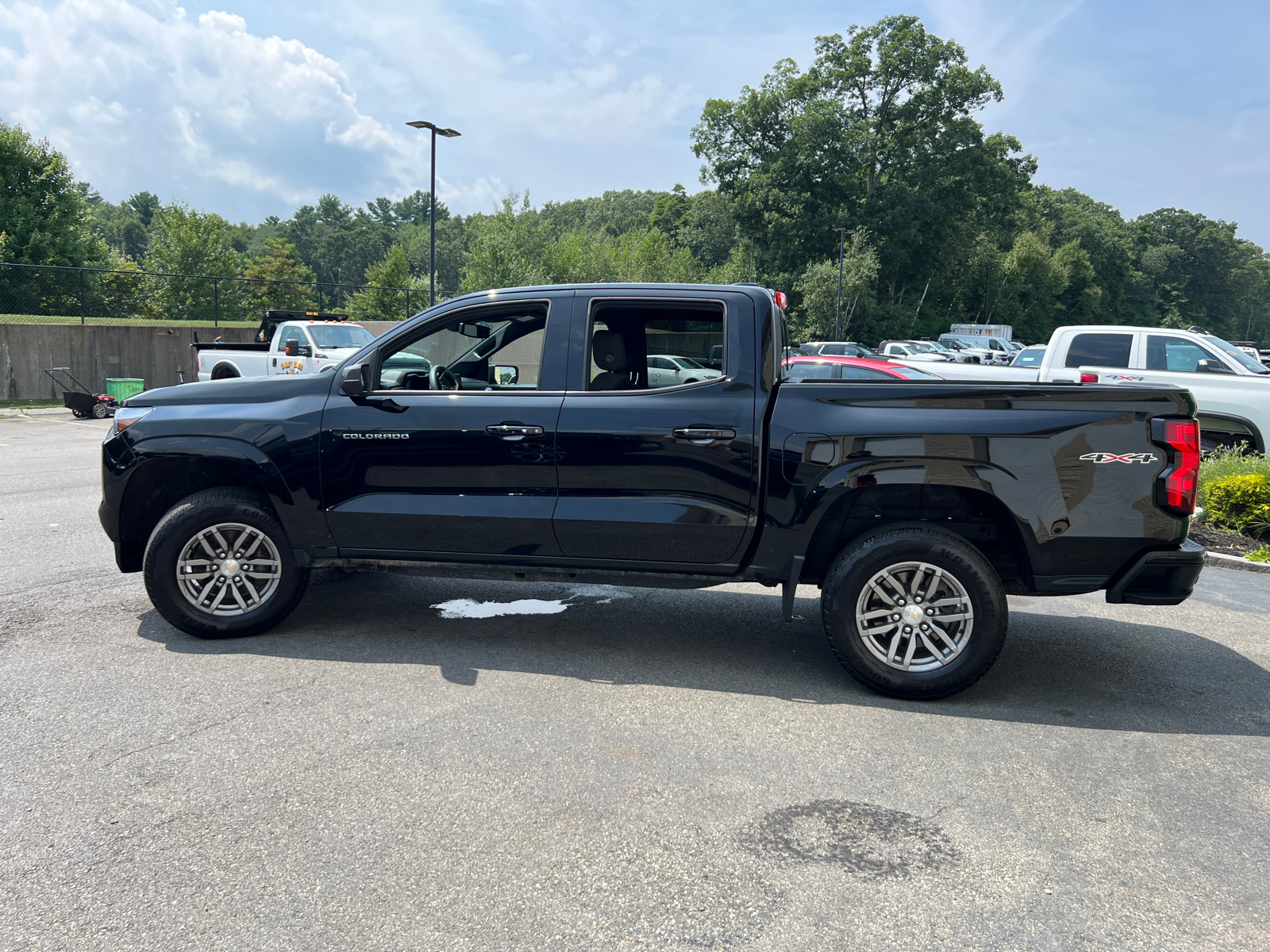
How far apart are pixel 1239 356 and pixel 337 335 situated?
51.7 ft

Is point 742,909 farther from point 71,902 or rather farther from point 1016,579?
point 1016,579

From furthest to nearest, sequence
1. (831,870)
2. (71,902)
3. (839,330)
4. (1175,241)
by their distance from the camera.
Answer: (1175,241)
(839,330)
(831,870)
(71,902)

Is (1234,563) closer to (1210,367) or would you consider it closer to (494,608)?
(1210,367)

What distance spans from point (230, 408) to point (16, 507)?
211 inches

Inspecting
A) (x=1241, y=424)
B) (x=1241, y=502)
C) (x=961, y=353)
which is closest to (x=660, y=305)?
(x=1241, y=502)

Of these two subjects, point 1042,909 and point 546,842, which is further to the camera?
point 546,842

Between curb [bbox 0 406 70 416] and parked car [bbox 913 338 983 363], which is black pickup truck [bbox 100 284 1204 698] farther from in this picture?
parked car [bbox 913 338 983 363]

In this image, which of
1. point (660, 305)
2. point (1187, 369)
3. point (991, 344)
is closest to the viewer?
point (660, 305)

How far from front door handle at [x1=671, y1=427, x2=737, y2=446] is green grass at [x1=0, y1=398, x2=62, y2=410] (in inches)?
871

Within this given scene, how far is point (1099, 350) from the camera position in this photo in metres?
13.2

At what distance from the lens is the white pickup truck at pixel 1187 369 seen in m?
11.5

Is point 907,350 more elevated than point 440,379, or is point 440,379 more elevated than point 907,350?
point 907,350

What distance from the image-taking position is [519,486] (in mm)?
4680

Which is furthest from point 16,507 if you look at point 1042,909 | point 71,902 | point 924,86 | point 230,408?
point 924,86
